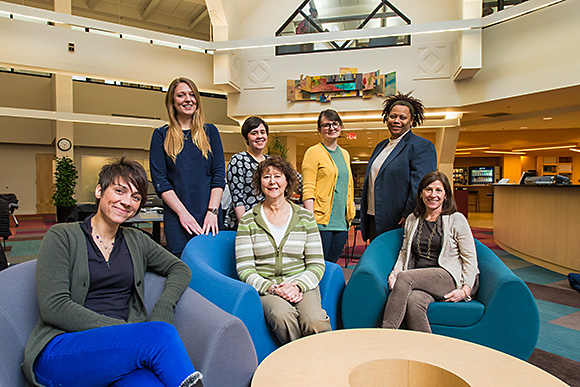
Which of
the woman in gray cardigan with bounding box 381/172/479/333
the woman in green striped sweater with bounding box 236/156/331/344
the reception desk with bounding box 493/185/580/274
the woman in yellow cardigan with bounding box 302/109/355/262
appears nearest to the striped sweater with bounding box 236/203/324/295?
the woman in green striped sweater with bounding box 236/156/331/344

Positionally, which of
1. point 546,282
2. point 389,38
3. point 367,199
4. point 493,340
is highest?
point 389,38

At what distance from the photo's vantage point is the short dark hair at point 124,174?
160cm

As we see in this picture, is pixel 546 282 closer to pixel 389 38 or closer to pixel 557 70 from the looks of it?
pixel 557 70

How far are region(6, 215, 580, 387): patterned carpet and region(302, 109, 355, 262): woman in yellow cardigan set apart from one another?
151 centimetres

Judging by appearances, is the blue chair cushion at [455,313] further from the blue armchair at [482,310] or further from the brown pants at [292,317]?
the brown pants at [292,317]

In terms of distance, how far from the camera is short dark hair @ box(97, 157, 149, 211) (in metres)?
1.60

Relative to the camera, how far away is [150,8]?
13.4 meters

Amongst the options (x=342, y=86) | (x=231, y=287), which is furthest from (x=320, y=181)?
(x=342, y=86)

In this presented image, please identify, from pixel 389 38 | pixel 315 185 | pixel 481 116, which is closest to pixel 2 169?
pixel 389 38

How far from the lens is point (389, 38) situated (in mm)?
9562

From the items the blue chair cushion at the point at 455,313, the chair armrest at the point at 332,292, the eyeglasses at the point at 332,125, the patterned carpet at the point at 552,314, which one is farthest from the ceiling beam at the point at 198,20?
the blue chair cushion at the point at 455,313

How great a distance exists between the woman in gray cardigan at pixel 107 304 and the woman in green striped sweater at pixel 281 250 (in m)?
0.48

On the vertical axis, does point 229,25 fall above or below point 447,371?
above

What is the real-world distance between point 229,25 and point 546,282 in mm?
8696
